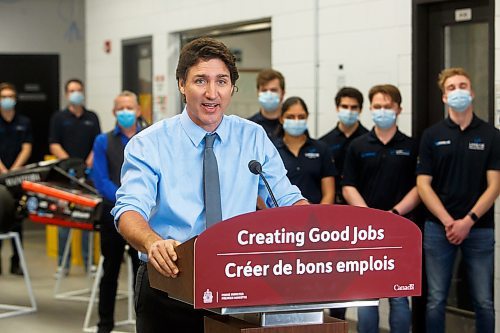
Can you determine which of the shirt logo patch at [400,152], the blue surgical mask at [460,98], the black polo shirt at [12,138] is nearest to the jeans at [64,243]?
the black polo shirt at [12,138]

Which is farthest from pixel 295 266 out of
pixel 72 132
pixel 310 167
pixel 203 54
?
pixel 72 132

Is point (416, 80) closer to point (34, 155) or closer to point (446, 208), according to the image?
point (446, 208)

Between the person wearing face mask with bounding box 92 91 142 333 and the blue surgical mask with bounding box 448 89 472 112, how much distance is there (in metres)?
2.02

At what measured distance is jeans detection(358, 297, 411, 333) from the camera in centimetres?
514

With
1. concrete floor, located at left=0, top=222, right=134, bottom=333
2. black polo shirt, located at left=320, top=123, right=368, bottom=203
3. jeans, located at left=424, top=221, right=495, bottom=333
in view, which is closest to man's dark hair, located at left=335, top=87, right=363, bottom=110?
black polo shirt, located at left=320, top=123, right=368, bottom=203

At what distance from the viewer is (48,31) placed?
1197 cm

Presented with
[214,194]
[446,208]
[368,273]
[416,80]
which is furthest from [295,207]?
[416,80]

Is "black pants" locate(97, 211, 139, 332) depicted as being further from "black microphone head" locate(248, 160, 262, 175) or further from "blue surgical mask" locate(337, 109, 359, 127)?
"black microphone head" locate(248, 160, 262, 175)

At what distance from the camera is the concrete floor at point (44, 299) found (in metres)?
6.43

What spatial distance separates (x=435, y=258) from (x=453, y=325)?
0.95 metres

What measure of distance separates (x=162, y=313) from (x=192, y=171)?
1.25ft

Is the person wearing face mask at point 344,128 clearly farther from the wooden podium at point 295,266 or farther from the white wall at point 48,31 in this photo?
the white wall at point 48,31

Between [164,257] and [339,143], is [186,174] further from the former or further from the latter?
[339,143]

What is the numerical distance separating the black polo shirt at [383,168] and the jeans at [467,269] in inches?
10.7
